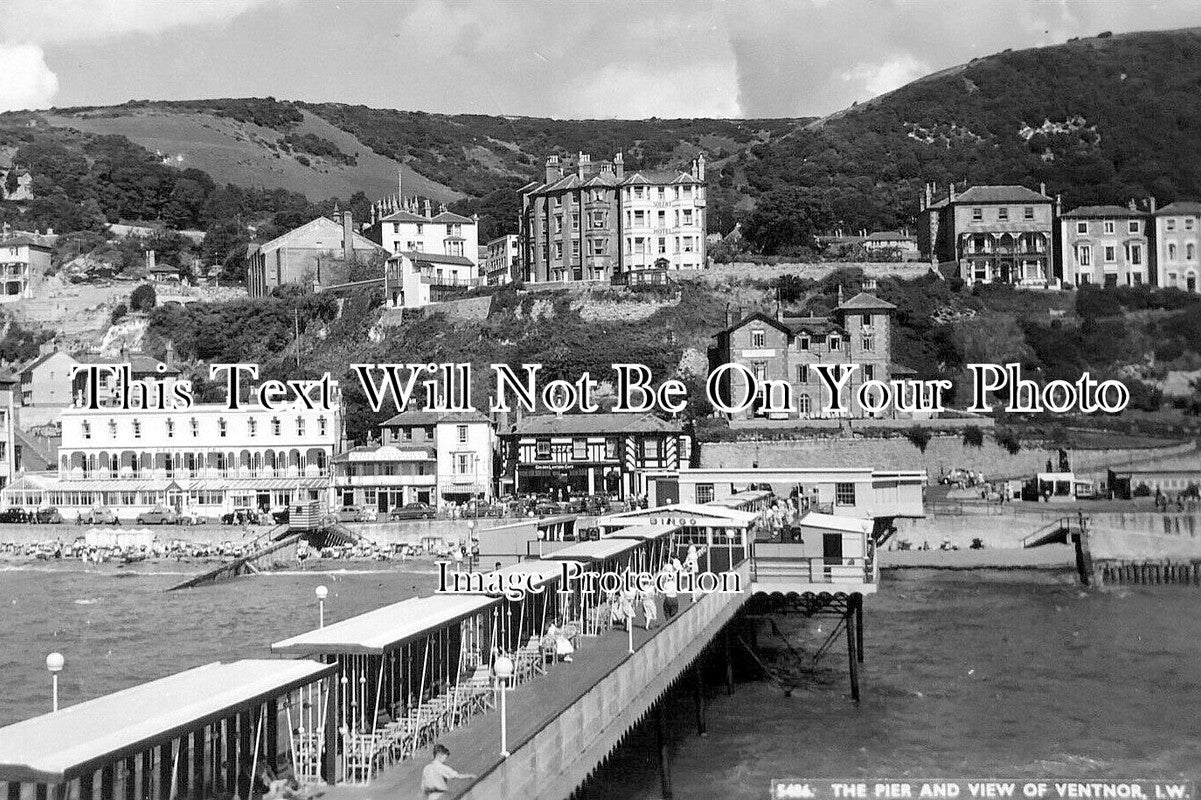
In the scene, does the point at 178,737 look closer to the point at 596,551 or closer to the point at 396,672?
the point at 396,672

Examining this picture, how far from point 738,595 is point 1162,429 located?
3339cm

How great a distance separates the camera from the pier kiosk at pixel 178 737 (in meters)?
11.6

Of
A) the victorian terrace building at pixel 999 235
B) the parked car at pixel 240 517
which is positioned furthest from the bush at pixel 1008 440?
the parked car at pixel 240 517

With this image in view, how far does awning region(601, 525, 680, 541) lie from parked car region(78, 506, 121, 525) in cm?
3980

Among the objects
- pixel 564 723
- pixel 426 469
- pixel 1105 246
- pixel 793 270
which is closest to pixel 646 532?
pixel 564 723

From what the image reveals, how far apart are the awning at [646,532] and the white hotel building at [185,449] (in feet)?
130

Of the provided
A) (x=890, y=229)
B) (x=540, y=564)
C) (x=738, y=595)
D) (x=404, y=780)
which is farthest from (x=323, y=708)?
(x=890, y=229)

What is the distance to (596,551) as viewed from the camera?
27.9 m

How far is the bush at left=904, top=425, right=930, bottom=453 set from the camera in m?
72.0

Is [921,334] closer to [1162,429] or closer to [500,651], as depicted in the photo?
[1162,429]

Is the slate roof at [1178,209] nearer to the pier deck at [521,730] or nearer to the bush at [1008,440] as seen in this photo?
the bush at [1008,440]

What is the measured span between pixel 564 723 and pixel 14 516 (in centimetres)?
5877

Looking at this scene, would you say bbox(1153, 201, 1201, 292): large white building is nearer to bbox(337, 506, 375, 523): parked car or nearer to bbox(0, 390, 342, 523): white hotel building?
bbox(337, 506, 375, 523): parked car

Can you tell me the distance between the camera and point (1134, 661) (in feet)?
120
